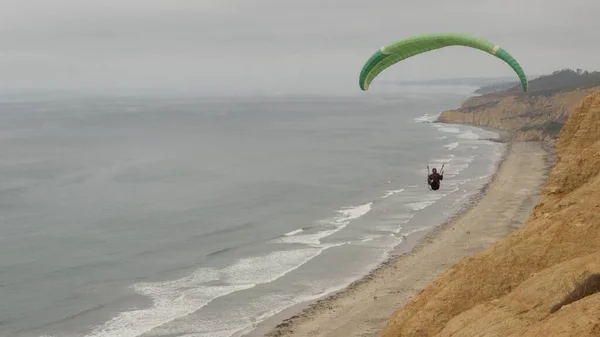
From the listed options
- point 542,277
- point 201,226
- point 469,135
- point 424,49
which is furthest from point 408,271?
point 469,135

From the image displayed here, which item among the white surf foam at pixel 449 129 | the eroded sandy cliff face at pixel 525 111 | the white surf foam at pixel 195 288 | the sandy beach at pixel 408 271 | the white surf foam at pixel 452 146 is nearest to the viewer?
the sandy beach at pixel 408 271

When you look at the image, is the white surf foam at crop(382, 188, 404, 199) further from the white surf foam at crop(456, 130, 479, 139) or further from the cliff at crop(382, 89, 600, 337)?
the white surf foam at crop(456, 130, 479, 139)

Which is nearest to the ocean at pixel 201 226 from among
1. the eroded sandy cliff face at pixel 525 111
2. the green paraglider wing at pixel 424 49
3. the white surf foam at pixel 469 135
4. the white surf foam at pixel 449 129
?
the white surf foam at pixel 469 135

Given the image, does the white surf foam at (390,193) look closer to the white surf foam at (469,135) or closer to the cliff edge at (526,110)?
the cliff edge at (526,110)

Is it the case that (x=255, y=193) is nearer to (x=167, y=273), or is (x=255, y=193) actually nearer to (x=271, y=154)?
(x=167, y=273)

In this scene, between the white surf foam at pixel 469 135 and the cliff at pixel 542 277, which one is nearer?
the cliff at pixel 542 277

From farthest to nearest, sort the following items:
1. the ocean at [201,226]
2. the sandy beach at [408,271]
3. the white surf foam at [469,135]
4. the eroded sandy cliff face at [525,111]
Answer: the eroded sandy cliff face at [525,111]
the white surf foam at [469,135]
the ocean at [201,226]
the sandy beach at [408,271]
